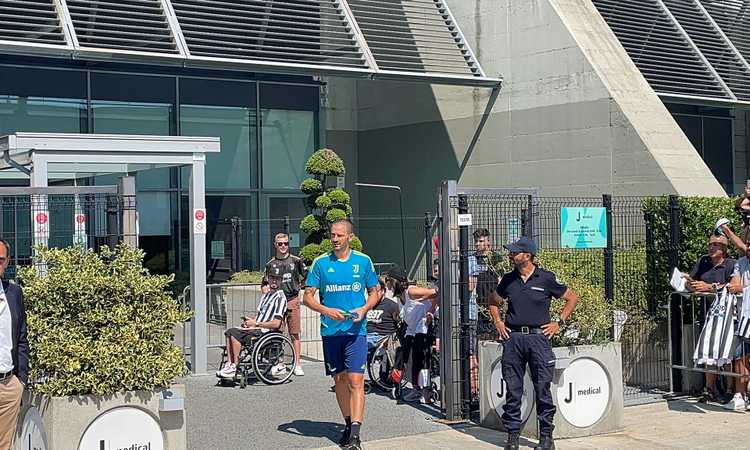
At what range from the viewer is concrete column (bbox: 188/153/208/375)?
12.4 m

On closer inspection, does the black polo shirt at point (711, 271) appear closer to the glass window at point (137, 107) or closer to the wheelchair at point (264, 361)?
the wheelchair at point (264, 361)

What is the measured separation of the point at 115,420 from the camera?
6.95 m

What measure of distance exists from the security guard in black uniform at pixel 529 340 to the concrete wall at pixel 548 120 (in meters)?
7.65

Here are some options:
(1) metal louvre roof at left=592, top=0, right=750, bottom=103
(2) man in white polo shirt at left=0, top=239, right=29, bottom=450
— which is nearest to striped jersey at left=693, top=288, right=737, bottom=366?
(2) man in white polo shirt at left=0, top=239, right=29, bottom=450

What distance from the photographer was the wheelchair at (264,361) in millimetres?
11742

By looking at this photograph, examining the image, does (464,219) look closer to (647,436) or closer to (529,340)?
(529,340)

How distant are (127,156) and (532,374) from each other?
5.90 meters

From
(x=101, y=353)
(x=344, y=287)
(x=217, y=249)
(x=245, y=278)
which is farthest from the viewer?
(x=217, y=249)

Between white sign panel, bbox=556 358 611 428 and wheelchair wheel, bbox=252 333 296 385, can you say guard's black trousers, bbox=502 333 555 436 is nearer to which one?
white sign panel, bbox=556 358 611 428

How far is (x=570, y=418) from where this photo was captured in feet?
29.7

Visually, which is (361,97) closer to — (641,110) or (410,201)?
(410,201)

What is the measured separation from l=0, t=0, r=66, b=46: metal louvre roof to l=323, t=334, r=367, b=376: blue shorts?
8.35 meters

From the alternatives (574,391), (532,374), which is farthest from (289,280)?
(532,374)

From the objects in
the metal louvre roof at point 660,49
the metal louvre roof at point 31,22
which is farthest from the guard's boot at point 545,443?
the metal louvre roof at point 660,49
